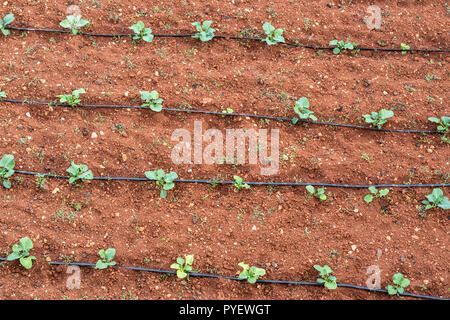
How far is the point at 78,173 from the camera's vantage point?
305 centimetres

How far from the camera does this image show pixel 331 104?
3.52 m

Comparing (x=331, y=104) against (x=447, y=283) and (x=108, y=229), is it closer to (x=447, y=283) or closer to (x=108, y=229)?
(x=447, y=283)

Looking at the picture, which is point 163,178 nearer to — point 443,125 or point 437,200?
point 437,200

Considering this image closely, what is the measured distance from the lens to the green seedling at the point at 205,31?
12.1ft

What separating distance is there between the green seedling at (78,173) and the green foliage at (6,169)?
15.6 inches

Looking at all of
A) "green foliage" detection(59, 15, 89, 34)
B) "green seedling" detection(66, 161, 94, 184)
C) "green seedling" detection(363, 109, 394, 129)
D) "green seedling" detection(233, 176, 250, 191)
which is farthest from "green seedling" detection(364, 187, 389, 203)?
"green foliage" detection(59, 15, 89, 34)

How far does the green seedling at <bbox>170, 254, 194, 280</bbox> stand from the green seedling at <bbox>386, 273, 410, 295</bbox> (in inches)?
50.3

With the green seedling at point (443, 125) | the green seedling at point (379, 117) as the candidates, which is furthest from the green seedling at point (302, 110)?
the green seedling at point (443, 125)

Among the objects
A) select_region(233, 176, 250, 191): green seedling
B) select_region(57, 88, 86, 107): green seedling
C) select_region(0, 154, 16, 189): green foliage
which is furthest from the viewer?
select_region(57, 88, 86, 107): green seedling

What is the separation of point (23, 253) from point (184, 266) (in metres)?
1.01

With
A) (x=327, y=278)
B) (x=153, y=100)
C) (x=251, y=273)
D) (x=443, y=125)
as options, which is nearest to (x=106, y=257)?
(x=251, y=273)

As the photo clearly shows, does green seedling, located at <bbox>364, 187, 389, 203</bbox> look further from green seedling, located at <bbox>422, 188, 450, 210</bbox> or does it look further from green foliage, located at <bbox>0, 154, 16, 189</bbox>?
green foliage, located at <bbox>0, 154, 16, 189</bbox>

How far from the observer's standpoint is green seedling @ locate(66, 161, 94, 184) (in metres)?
3.03

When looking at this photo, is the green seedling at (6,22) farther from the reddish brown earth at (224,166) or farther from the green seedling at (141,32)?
the green seedling at (141,32)
